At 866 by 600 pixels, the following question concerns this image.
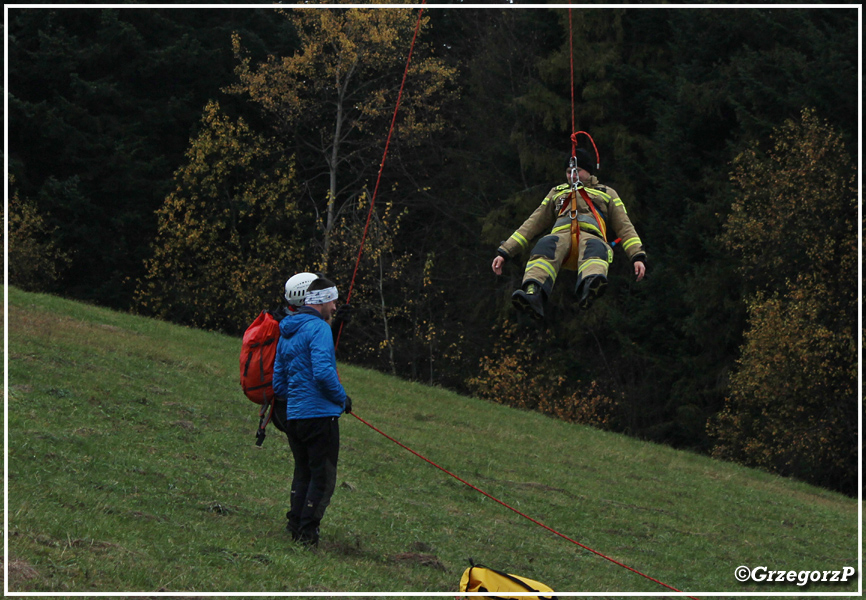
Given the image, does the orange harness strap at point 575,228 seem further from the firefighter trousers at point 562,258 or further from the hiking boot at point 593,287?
the hiking boot at point 593,287

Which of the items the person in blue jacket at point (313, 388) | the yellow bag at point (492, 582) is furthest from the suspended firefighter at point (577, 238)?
the yellow bag at point (492, 582)

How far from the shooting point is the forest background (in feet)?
87.3

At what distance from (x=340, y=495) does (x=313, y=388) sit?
171 inches

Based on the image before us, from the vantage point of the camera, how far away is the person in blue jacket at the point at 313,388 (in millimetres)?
8078

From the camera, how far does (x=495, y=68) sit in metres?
33.3

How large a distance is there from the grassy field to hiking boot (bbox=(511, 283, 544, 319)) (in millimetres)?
2496

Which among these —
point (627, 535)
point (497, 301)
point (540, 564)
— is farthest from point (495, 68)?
point (540, 564)

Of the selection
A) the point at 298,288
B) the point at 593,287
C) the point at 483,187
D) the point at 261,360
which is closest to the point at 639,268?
the point at 593,287

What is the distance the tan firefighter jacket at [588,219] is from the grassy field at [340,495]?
10.0 feet

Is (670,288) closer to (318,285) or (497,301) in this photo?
(497,301)

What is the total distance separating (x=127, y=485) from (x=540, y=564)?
444 cm

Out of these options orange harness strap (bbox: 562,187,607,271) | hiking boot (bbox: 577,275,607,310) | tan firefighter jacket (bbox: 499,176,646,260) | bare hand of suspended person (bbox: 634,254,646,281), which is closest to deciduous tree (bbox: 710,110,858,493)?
tan firefighter jacket (bbox: 499,176,646,260)

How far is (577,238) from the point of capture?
27.1ft

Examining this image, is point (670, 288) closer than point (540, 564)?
No
